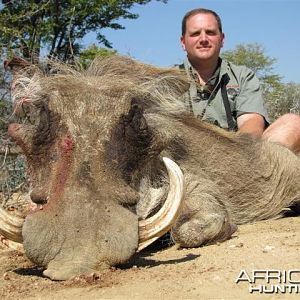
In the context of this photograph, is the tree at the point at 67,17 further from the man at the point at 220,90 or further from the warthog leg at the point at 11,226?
the warthog leg at the point at 11,226

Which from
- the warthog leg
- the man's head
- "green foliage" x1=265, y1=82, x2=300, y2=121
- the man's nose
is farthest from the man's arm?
"green foliage" x1=265, y1=82, x2=300, y2=121

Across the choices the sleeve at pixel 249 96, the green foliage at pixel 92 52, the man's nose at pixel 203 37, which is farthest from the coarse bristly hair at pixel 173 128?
the green foliage at pixel 92 52

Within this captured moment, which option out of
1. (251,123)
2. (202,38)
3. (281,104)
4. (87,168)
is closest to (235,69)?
(202,38)

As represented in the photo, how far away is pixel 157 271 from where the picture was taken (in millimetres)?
2879

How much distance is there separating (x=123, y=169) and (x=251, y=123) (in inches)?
88.2

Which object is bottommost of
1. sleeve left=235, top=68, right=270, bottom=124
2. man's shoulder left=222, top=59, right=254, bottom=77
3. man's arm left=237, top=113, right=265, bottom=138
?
man's arm left=237, top=113, right=265, bottom=138

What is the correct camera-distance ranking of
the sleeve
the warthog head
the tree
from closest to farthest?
the warthog head → the sleeve → the tree

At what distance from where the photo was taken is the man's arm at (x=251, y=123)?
16.6 ft

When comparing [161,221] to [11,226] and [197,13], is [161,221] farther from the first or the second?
[197,13]

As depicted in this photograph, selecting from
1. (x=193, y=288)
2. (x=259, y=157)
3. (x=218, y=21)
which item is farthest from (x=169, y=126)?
(x=218, y=21)

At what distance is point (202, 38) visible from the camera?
5.55 m

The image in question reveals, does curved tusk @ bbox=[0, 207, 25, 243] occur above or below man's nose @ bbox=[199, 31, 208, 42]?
below

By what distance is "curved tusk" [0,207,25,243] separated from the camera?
9.66 feet

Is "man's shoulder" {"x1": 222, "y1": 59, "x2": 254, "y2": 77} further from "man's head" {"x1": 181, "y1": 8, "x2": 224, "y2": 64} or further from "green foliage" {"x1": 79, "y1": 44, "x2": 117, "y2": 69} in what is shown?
"green foliage" {"x1": 79, "y1": 44, "x2": 117, "y2": 69}
